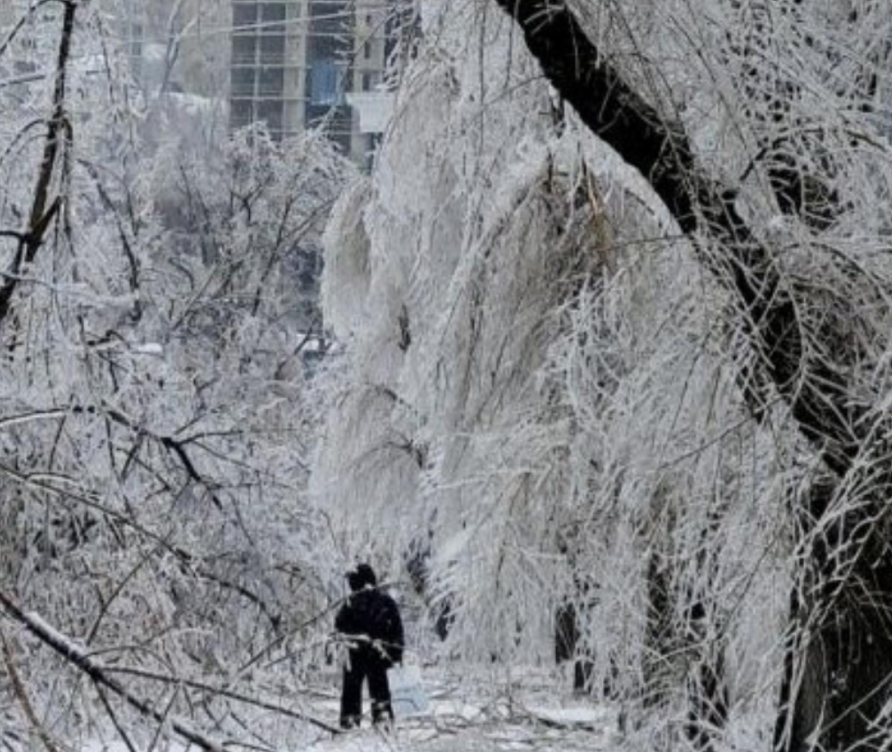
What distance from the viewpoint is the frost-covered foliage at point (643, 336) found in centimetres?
414

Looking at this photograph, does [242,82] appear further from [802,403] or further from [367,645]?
[367,645]

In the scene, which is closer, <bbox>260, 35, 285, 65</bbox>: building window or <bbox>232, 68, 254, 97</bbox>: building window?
<bbox>260, 35, 285, 65</bbox>: building window

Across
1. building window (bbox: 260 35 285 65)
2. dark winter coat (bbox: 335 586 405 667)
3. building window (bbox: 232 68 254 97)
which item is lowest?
dark winter coat (bbox: 335 586 405 667)

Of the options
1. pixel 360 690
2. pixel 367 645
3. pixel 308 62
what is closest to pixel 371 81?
pixel 360 690

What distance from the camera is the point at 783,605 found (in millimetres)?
4348

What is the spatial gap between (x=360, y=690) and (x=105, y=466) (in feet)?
4.84

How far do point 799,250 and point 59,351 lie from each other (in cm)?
163

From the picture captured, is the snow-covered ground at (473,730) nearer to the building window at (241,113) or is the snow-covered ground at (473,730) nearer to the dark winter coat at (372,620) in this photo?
the dark winter coat at (372,620)

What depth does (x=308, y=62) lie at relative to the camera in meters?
16.1

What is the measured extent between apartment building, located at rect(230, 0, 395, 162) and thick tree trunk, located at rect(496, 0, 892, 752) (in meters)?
0.66

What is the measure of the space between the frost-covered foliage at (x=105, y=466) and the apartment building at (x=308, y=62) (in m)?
0.46

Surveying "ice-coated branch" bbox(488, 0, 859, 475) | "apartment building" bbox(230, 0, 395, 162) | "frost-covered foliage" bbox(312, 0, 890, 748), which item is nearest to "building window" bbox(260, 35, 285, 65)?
"apartment building" bbox(230, 0, 395, 162)

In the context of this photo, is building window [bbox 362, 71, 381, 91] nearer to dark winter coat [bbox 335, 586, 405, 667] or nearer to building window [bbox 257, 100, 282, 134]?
dark winter coat [bbox 335, 586, 405, 667]

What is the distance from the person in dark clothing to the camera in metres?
3.32
